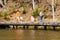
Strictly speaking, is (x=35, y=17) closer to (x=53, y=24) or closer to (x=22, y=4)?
(x=22, y=4)

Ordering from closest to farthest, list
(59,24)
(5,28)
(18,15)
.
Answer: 1. (59,24)
2. (5,28)
3. (18,15)

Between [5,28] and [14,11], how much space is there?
26.0 feet

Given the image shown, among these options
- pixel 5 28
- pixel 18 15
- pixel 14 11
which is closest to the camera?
pixel 5 28

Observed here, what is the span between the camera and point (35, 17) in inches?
1658

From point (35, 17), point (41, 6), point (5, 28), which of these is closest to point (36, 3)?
point (41, 6)

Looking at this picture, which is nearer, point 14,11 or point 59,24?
point 59,24

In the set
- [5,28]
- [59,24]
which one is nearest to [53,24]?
[59,24]

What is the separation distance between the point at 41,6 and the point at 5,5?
21.4 feet

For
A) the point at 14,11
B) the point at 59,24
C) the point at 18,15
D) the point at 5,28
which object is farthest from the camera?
the point at 14,11

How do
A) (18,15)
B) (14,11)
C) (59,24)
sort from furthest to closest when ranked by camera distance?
(14,11) → (18,15) → (59,24)

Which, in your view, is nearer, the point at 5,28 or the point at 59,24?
the point at 59,24

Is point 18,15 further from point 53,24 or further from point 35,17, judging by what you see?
point 53,24

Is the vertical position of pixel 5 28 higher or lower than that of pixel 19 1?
lower

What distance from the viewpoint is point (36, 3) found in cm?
4597
